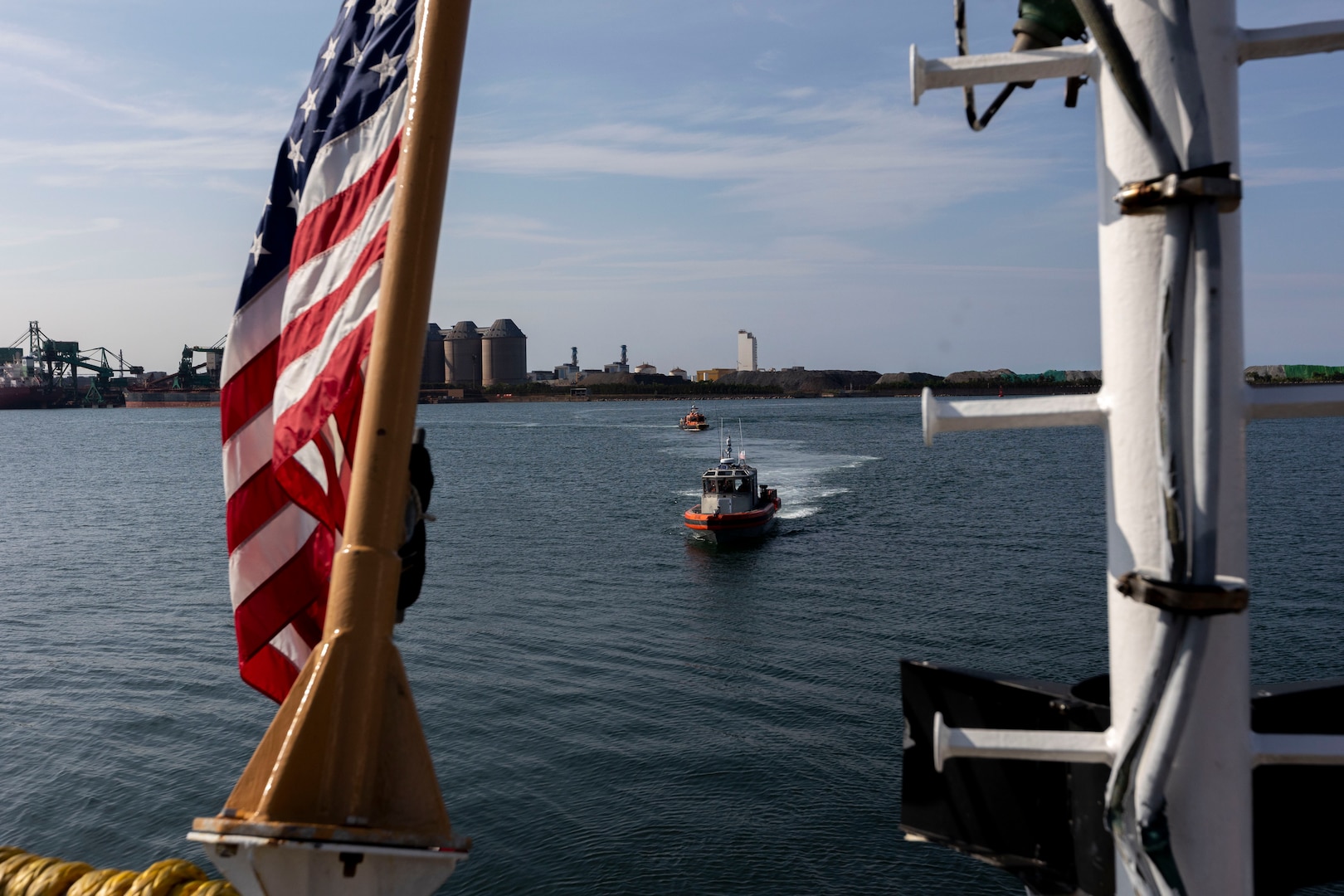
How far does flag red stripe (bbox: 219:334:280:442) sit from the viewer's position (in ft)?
13.3

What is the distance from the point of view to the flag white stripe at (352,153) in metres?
3.59

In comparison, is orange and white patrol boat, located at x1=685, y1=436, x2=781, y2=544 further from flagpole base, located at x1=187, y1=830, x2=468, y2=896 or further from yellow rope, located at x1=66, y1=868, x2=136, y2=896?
flagpole base, located at x1=187, y1=830, x2=468, y2=896

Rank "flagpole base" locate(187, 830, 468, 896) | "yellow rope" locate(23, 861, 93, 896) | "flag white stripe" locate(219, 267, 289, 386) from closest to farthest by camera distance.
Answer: "flagpole base" locate(187, 830, 468, 896) → "flag white stripe" locate(219, 267, 289, 386) → "yellow rope" locate(23, 861, 93, 896)

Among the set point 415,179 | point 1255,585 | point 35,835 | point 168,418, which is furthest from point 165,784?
point 168,418

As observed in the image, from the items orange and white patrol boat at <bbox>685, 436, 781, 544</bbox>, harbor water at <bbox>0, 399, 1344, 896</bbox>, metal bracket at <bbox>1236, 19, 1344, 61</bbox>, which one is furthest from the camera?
orange and white patrol boat at <bbox>685, 436, 781, 544</bbox>

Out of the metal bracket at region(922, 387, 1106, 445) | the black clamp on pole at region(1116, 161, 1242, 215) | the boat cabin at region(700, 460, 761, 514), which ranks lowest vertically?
the boat cabin at region(700, 460, 761, 514)

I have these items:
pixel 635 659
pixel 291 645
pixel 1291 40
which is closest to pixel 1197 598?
pixel 1291 40

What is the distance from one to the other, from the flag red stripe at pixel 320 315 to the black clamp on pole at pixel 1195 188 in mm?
2523

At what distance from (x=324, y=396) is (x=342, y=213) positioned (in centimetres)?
72

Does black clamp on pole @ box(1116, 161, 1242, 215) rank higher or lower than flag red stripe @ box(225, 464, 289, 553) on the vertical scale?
higher

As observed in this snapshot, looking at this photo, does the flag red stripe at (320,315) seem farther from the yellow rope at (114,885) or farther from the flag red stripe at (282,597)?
the yellow rope at (114,885)

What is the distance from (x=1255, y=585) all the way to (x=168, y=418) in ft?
609

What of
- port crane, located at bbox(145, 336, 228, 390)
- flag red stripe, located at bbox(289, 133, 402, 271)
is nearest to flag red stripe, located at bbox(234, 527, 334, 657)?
flag red stripe, located at bbox(289, 133, 402, 271)

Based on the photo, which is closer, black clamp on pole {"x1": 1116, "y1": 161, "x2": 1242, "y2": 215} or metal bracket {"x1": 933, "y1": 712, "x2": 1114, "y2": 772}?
black clamp on pole {"x1": 1116, "y1": 161, "x2": 1242, "y2": 215}
